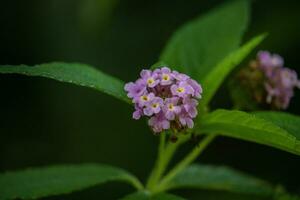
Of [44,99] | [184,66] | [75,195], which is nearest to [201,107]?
[184,66]

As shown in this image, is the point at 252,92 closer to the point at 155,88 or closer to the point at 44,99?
the point at 155,88

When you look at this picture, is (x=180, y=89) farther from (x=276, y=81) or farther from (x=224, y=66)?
(x=276, y=81)

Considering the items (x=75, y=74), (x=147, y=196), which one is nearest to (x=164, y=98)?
(x=75, y=74)

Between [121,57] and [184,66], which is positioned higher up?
[121,57]

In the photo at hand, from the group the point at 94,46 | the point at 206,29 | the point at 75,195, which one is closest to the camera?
the point at 206,29

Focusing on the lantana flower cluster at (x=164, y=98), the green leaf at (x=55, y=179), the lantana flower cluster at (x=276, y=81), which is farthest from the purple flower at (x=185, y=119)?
the lantana flower cluster at (x=276, y=81)

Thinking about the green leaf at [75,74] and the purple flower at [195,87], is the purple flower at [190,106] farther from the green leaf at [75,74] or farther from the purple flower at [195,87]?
the green leaf at [75,74]

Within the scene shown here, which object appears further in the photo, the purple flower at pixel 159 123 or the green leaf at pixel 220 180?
the green leaf at pixel 220 180
